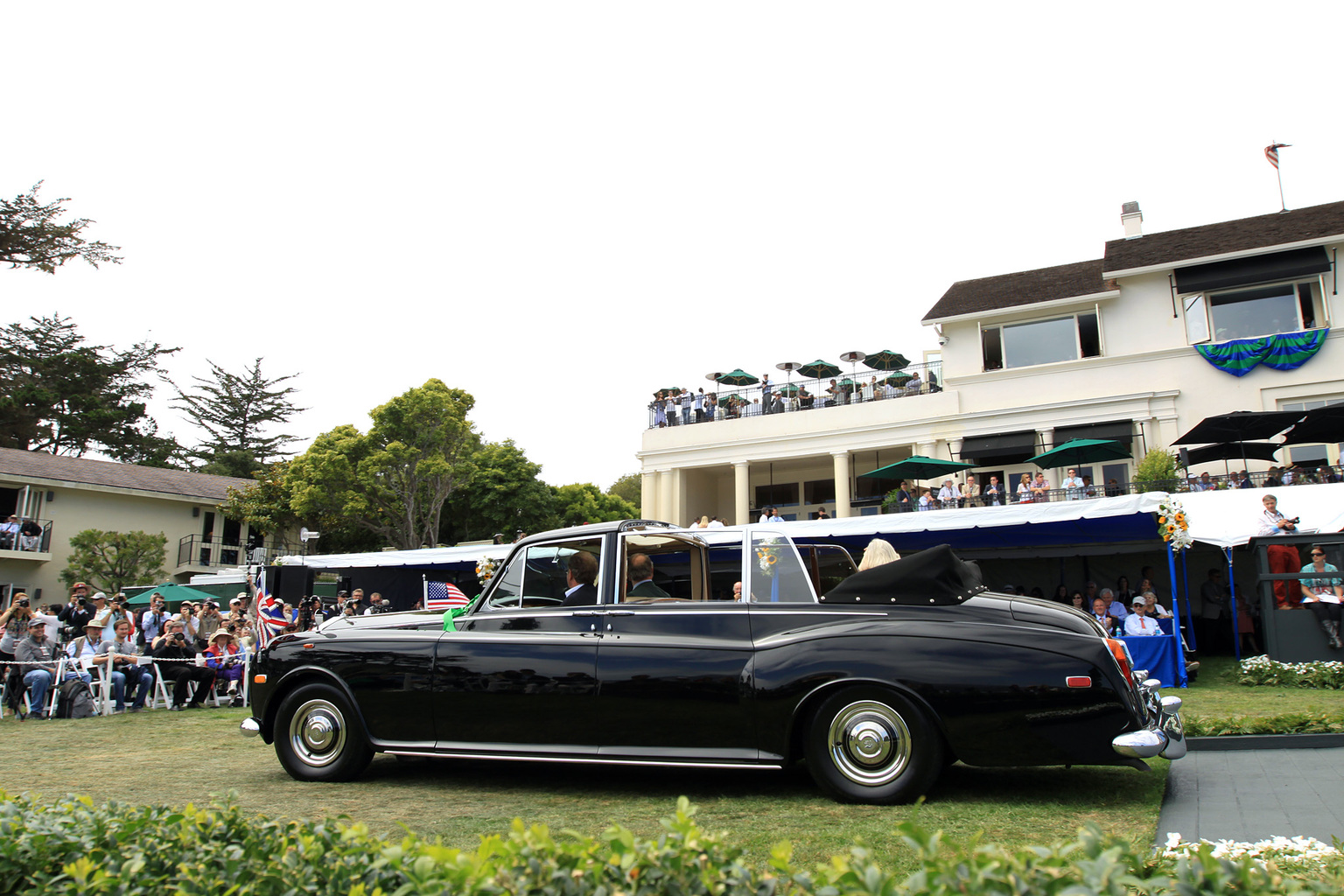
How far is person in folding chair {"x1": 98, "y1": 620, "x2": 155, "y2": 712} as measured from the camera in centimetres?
Result: 1274

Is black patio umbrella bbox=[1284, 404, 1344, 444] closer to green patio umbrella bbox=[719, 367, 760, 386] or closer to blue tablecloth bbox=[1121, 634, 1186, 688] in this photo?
blue tablecloth bbox=[1121, 634, 1186, 688]

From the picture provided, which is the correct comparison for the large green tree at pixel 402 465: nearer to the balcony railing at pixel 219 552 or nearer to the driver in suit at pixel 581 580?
the balcony railing at pixel 219 552

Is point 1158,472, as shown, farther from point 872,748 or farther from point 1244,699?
point 872,748

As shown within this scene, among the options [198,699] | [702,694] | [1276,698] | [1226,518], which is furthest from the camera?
[1226,518]

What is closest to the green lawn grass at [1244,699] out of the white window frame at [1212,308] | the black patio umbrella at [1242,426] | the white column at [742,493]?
the black patio umbrella at [1242,426]

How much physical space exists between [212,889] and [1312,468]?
2477 cm

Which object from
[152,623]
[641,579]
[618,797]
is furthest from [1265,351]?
[152,623]

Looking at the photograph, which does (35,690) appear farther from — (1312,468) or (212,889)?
(1312,468)

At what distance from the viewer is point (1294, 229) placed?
25.5 metres

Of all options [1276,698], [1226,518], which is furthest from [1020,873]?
[1226,518]

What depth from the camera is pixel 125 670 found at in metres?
13.2

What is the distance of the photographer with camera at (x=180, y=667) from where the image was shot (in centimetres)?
1339

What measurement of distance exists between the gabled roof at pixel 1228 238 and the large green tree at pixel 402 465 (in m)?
23.2

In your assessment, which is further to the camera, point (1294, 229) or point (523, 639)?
point (1294, 229)
